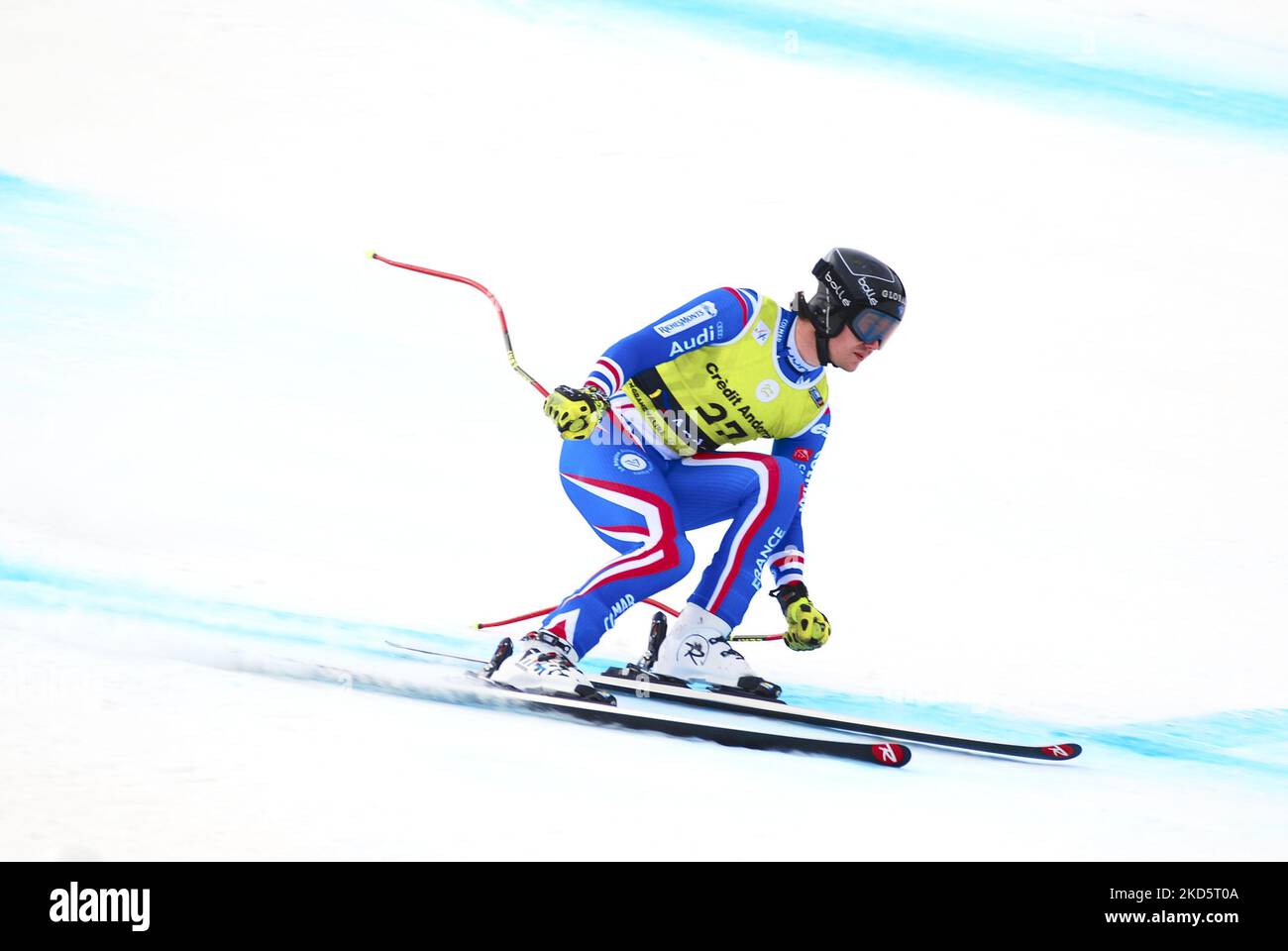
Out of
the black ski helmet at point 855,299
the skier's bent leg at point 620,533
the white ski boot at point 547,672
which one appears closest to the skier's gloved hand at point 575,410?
the skier's bent leg at point 620,533

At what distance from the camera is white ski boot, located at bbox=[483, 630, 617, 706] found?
12.1ft

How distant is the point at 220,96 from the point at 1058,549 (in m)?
6.18

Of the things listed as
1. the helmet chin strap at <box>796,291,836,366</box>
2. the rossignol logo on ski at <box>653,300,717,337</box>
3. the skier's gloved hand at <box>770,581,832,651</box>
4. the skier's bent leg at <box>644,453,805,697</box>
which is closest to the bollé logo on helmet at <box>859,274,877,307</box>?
the helmet chin strap at <box>796,291,836,366</box>

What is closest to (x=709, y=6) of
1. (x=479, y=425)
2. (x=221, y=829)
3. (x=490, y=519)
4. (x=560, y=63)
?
(x=560, y=63)

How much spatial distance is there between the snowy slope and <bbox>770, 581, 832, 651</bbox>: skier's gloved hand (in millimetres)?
510

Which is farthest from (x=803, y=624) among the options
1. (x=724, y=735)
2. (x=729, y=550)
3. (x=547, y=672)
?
(x=547, y=672)

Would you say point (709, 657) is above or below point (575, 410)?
below

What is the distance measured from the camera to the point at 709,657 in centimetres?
414

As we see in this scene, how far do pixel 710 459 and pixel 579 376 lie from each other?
301 cm

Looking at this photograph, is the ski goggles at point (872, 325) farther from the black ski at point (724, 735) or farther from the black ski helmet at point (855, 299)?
the black ski at point (724, 735)

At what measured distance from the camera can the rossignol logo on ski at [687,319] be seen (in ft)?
12.9

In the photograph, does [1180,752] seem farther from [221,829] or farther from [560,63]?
[560,63]

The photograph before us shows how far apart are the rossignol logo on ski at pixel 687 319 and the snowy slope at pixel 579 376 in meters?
1.20

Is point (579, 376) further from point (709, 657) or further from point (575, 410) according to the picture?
point (575, 410)
